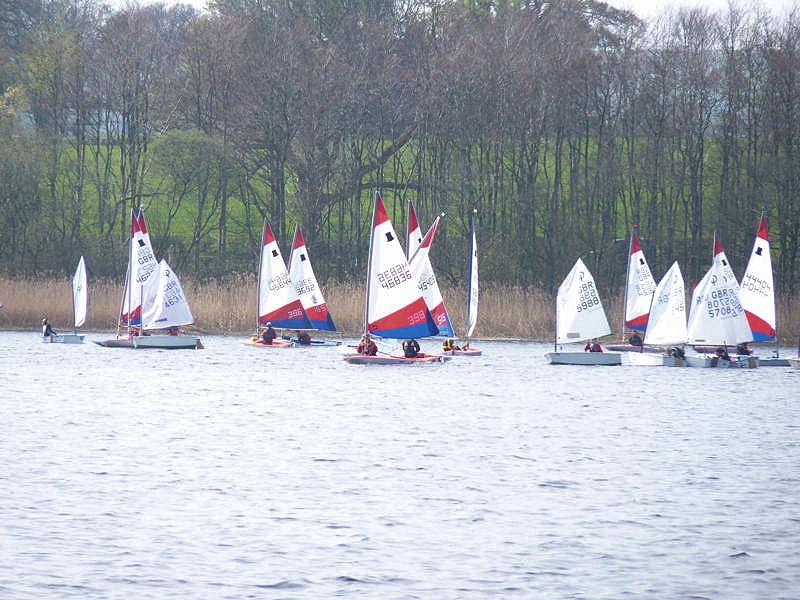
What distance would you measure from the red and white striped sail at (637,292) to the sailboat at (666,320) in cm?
434

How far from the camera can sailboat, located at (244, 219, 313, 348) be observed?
5228 cm

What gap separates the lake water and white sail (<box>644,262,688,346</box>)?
7.93 metres

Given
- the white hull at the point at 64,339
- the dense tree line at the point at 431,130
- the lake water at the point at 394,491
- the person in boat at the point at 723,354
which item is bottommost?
the lake water at the point at 394,491

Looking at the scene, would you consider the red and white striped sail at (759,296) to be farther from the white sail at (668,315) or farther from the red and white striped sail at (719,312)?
the red and white striped sail at (719,312)

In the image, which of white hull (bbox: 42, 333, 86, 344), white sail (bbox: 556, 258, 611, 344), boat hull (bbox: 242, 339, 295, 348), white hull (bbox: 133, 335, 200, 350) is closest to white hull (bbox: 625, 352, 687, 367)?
white sail (bbox: 556, 258, 611, 344)

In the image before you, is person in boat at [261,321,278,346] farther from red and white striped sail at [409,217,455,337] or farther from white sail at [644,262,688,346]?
white sail at [644,262,688,346]

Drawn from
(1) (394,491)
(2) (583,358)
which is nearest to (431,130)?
(2) (583,358)

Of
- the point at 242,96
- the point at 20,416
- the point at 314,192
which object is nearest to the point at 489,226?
the point at 314,192

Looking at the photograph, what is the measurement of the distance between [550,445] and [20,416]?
1144cm

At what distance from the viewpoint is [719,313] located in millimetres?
45531

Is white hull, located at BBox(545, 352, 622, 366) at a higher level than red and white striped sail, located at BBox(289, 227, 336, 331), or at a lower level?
lower

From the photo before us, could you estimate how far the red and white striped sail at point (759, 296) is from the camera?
4962cm

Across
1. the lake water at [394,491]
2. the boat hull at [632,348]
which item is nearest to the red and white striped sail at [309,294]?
the boat hull at [632,348]

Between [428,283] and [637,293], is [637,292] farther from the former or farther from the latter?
[428,283]
